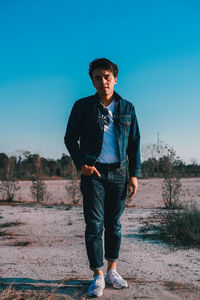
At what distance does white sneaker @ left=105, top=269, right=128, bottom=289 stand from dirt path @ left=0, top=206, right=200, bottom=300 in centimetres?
5

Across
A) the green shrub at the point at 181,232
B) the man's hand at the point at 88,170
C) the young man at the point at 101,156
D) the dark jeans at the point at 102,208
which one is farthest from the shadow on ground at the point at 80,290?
the green shrub at the point at 181,232

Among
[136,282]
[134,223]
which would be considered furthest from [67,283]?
[134,223]

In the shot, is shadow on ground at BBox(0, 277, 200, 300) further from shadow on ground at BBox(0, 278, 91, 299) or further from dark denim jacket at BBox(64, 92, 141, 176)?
dark denim jacket at BBox(64, 92, 141, 176)

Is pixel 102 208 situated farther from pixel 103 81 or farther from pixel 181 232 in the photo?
pixel 181 232

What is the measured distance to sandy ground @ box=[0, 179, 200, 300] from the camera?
259 centimetres

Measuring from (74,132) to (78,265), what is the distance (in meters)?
1.55

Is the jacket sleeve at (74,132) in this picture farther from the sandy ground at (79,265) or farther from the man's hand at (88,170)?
the sandy ground at (79,265)

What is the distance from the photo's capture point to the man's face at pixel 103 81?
2646 mm

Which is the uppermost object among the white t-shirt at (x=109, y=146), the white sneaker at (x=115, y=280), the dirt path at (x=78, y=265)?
the white t-shirt at (x=109, y=146)

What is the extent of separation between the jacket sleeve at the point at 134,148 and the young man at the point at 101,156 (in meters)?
0.04

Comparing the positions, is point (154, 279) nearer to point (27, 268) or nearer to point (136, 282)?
point (136, 282)

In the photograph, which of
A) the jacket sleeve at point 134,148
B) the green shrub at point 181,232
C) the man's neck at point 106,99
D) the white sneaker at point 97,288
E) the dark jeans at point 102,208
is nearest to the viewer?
the white sneaker at point 97,288

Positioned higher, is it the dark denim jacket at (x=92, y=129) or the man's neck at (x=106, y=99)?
the man's neck at (x=106, y=99)

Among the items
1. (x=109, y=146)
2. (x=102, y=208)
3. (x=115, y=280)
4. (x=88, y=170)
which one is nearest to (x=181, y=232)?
(x=115, y=280)
